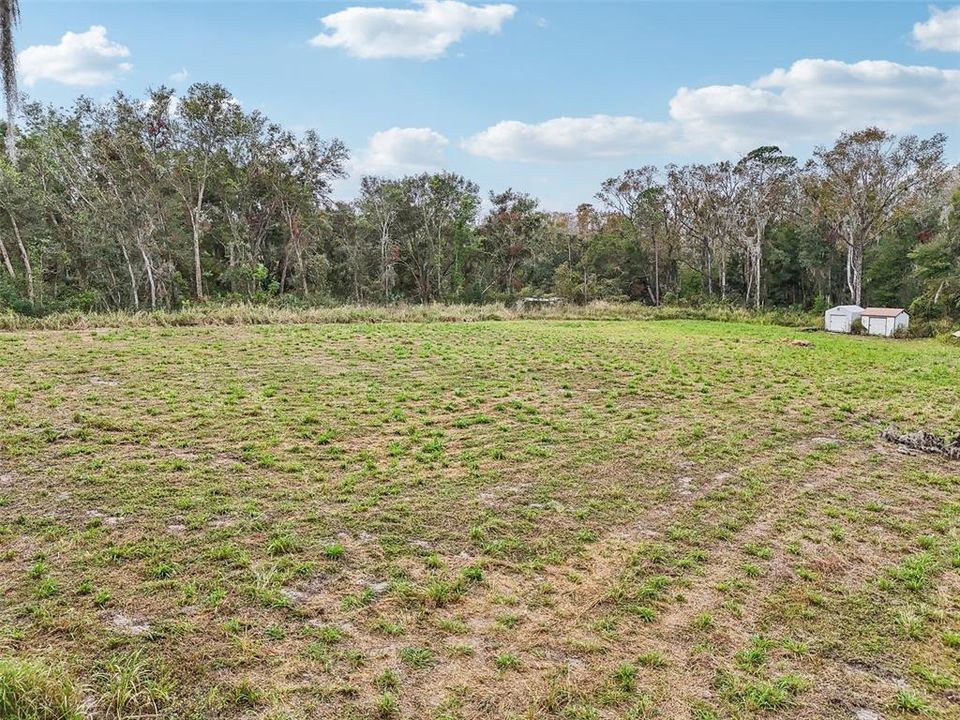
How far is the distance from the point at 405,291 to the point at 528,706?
35566 mm

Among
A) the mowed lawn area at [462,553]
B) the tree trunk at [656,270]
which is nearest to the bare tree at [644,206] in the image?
the tree trunk at [656,270]

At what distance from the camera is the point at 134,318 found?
17094 mm

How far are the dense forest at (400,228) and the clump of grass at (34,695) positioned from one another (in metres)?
23.8

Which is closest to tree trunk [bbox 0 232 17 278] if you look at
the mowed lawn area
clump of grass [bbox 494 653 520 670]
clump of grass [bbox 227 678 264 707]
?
the mowed lawn area

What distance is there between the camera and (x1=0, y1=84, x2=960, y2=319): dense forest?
944 inches

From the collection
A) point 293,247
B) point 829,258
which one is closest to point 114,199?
point 293,247

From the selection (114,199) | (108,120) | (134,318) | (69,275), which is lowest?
(134,318)

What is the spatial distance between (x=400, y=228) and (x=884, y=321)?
25361 millimetres

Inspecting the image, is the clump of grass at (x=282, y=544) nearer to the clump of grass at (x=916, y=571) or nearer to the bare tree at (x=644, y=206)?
the clump of grass at (x=916, y=571)

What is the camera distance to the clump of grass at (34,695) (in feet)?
8.94

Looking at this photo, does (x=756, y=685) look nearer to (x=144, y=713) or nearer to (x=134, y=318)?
(x=144, y=713)

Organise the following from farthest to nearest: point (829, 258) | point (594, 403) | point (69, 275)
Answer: point (829, 258) → point (69, 275) → point (594, 403)

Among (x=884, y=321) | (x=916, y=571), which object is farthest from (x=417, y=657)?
(x=884, y=321)

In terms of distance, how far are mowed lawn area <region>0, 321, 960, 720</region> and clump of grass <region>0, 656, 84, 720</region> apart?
0.01 meters
